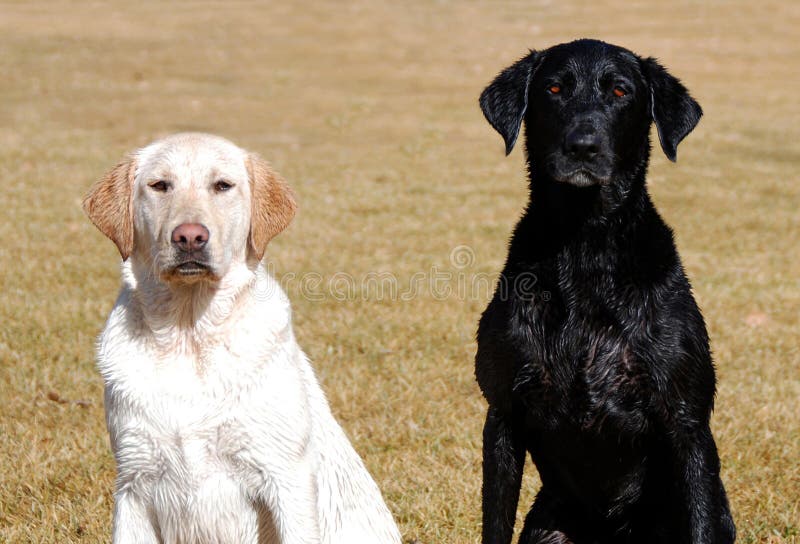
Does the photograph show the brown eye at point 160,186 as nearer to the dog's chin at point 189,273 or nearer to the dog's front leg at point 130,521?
the dog's chin at point 189,273

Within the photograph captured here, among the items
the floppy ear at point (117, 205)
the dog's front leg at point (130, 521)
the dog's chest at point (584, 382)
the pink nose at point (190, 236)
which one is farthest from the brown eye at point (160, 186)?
the dog's chest at point (584, 382)

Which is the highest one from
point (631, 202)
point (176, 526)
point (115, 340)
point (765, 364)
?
point (631, 202)

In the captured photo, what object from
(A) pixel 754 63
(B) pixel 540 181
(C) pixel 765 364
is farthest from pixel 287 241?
(A) pixel 754 63

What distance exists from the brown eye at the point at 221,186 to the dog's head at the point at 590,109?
4.18 ft

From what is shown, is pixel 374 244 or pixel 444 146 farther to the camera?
pixel 444 146

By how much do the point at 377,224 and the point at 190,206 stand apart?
8.17m

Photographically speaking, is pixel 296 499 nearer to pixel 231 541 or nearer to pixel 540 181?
pixel 231 541

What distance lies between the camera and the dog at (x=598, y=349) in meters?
4.16

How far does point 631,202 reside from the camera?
14.3ft

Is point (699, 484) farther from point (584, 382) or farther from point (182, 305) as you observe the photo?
point (182, 305)

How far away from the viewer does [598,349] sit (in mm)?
4234

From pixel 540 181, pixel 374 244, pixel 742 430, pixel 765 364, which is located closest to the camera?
pixel 540 181

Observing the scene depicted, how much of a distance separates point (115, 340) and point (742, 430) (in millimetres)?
4070

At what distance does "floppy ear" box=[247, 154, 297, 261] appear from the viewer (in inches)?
167
